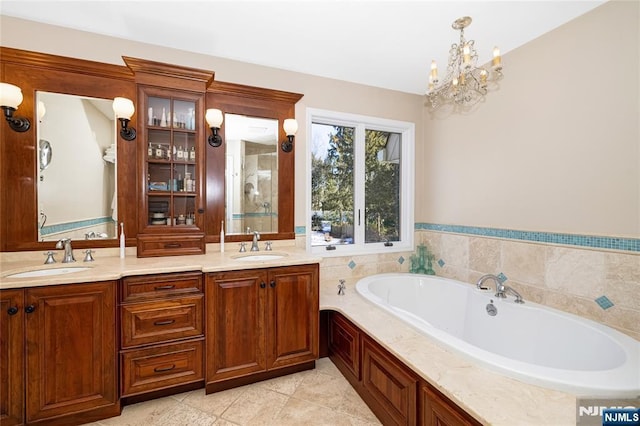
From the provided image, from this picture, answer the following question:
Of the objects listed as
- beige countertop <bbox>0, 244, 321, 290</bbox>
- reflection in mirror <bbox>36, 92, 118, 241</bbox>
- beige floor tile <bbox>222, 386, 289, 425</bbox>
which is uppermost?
reflection in mirror <bbox>36, 92, 118, 241</bbox>

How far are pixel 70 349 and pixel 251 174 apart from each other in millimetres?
1704

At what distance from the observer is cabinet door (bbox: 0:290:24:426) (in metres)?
1.52

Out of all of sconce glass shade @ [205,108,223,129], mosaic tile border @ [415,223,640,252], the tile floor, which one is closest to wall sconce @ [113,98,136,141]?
A: sconce glass shade @ [205,108,223,129]

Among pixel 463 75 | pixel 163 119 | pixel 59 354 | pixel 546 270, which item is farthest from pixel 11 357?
pixel 546 270

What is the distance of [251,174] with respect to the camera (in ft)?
8.45

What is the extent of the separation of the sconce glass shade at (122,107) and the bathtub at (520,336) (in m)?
2.29

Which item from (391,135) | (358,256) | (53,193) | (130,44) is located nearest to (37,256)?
(53,193)

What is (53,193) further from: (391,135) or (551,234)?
(551,234)

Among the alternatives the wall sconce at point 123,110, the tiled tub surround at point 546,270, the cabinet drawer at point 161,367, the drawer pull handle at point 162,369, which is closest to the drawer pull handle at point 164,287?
the cabinet drawer at point 161,367

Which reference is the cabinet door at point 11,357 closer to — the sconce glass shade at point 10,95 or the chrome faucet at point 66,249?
the chrome faucet at point 66,249

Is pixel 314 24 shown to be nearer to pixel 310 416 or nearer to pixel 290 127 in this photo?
pixel 290 127

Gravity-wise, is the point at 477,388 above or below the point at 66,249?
below

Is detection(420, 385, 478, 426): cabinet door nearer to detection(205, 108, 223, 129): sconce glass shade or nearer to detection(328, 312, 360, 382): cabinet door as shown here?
detection(328, 312, 360, 382): cabinet door

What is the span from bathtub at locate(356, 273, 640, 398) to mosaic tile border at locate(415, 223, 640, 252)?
1.61 feet
